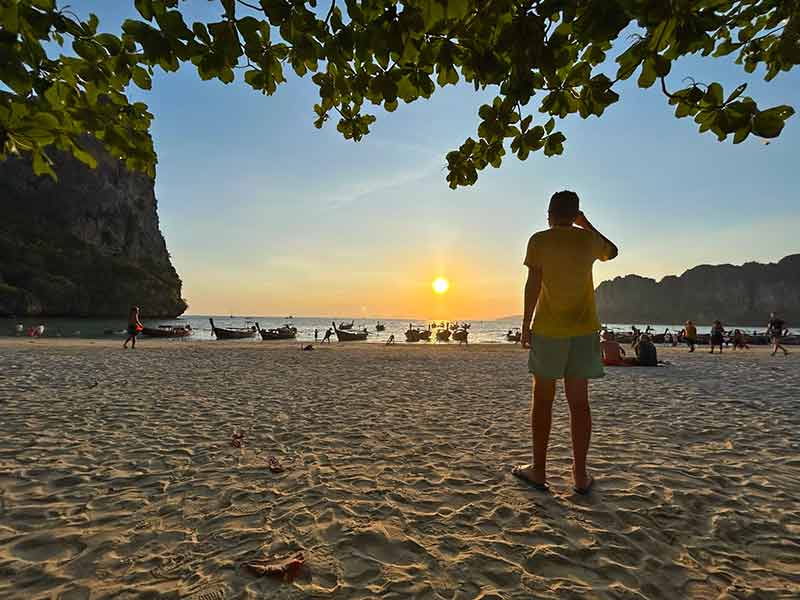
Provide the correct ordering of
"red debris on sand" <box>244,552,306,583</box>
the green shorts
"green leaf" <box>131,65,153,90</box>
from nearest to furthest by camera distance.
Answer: "green leaf" <box>131,65,153,90</box>
"red debris on sand" <box>244,552,306,583</box>
the green shorts

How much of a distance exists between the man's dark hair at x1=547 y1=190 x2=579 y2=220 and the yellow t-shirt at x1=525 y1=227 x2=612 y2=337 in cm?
13

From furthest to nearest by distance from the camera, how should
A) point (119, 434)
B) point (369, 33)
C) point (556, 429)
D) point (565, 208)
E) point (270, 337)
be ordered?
point (270, 337) → point (556, 429) → point (119, 434) → point (565, 208) → point (369, 33)

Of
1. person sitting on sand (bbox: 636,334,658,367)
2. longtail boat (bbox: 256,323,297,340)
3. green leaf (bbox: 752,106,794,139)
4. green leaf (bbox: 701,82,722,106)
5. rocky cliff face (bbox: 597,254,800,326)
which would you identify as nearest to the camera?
green leaf (bbox: 752,106,794,139)

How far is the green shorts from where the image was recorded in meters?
3.08

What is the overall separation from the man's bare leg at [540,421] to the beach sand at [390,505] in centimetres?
21

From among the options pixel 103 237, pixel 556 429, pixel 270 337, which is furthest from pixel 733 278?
pixel 103 237

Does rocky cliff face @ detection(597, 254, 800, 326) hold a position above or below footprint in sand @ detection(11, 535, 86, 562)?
above

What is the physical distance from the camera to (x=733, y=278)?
598ft

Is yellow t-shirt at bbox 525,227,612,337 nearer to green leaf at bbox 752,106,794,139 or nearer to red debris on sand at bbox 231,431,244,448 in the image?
green leaf at bbox 752,106,794,139

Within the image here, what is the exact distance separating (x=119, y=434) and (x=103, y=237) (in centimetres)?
11170

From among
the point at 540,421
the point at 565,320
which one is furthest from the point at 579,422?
the point at 565,320

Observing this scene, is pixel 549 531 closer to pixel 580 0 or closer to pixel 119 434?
pixel 580 0

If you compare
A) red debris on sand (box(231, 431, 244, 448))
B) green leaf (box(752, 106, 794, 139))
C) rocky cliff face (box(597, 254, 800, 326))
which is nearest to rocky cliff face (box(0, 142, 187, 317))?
red debris on sand (box(231, 431, 244, 448))

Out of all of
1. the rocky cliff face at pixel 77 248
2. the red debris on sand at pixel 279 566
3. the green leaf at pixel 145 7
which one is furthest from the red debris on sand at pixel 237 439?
the rocky cliff face at pixel 77 248
